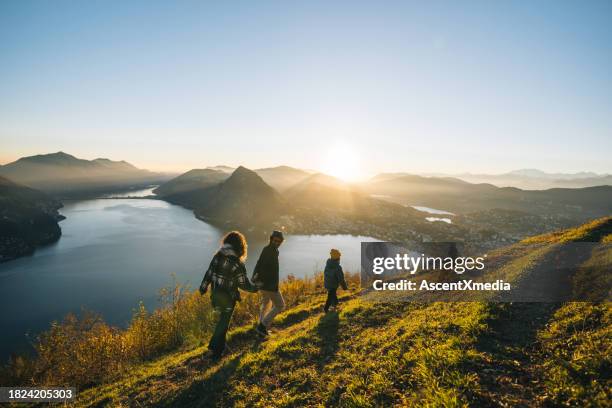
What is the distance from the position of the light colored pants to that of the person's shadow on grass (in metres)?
1.49

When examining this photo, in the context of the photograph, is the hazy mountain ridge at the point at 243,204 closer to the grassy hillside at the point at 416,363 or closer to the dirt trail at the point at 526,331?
the grassy hillside at the point at 416,363

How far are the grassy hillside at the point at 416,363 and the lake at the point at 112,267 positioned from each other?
29693 millimetres

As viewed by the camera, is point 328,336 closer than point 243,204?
Yes

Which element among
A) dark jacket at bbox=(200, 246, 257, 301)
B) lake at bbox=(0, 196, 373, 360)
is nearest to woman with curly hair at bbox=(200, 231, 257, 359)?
dark jacket at bbox=(200, 246, 257, 301)

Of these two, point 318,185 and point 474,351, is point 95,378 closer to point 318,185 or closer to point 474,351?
point 474,351

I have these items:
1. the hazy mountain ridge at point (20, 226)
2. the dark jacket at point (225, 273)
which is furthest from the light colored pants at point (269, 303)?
the hazy mountain ridge at point (20, 226)

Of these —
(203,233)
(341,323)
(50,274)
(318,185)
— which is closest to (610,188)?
(318,185)

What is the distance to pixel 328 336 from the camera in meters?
8.91

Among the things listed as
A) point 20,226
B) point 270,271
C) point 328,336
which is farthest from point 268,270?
point 20,226

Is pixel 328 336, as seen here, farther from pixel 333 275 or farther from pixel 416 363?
pixel 416 363

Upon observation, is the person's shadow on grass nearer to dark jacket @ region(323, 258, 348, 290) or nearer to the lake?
dark jacket @ region(323, 258, 348, 290)

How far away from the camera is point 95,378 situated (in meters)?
9.26

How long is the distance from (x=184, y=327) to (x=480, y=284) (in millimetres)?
11948

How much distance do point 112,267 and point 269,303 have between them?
191ft
